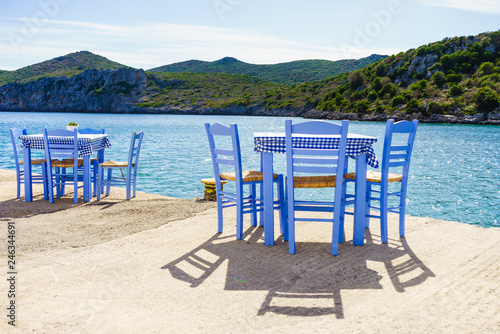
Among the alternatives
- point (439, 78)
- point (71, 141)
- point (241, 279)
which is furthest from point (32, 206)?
point (439, 78)

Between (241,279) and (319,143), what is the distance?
1408mm

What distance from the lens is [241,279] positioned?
3293mm

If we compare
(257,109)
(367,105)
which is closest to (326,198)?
(367,105)

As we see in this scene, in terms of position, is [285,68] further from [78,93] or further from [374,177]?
Result: [374,177]

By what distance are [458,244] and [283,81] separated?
127 meters

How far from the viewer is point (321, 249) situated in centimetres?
407

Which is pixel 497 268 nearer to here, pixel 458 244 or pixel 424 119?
pixel 458 244

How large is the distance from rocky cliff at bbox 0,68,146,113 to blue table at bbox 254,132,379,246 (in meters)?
104

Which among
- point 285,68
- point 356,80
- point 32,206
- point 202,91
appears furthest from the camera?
point 285,68

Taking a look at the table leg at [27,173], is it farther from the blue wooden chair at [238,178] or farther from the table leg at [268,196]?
the table leg at [268,196]

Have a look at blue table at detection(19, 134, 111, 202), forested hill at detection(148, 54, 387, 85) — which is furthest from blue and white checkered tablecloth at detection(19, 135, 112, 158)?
forested hill at detection(148, 54, 387, 85)

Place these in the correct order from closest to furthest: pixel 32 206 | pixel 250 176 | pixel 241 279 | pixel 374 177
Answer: pixel 241 279
pixel 250 176
pixel 374 177
pixel 32 206

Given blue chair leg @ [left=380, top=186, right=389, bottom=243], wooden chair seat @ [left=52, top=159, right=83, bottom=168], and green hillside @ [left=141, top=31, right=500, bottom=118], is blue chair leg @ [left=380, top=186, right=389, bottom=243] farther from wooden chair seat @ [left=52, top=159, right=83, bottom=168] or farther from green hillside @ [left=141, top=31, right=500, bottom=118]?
green hillside @ [left=141, top=31, right=500, bottom=118]

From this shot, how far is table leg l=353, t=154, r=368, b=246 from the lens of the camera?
397 centimetres
